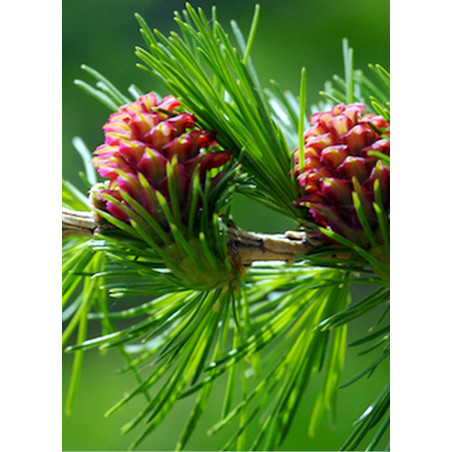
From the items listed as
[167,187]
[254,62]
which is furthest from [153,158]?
[254,62]

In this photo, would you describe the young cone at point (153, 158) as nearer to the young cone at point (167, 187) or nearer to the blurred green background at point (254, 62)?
the young cone at point (167, 187)

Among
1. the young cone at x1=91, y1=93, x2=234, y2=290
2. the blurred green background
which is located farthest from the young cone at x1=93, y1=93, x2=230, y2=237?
the blurred green background

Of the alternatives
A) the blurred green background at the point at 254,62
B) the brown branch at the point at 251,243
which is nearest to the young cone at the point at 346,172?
the brown branch at the point at 251,243

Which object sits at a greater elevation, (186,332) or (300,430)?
(186,332)
